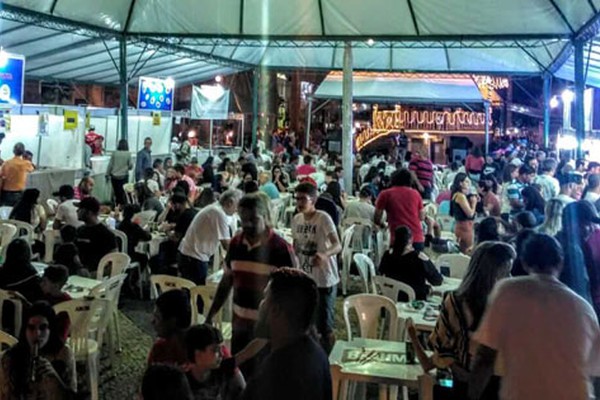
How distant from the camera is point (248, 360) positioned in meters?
3.29

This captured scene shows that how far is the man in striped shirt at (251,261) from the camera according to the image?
149 inches

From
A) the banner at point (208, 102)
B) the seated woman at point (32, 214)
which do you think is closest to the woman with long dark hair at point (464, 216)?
the seated woman at point (32, 214)

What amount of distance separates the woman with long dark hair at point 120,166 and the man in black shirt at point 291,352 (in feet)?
34.8

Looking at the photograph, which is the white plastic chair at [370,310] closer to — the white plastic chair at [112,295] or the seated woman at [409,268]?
the seated woman at [409,268]

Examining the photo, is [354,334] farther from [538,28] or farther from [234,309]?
[538,28]

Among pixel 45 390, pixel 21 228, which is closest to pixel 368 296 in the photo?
pixel 45 390

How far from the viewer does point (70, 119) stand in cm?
1325

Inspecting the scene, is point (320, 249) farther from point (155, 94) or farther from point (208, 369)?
point (155, 94)

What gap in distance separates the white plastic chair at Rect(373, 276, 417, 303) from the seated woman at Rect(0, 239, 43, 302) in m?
2.81

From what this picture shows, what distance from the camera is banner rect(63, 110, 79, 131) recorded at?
1320 cm

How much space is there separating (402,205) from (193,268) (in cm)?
238

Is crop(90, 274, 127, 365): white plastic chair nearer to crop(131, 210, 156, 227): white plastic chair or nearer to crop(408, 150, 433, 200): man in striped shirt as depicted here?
crop(131, 210, 156, 227): white plastic chair

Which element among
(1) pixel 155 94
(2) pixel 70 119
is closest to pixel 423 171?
(1) pixel 155 94

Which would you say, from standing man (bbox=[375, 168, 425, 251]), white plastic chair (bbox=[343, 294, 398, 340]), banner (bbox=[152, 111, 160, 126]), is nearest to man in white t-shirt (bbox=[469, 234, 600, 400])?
white plastic chair (bbox=[343, 294, 398, 340])
